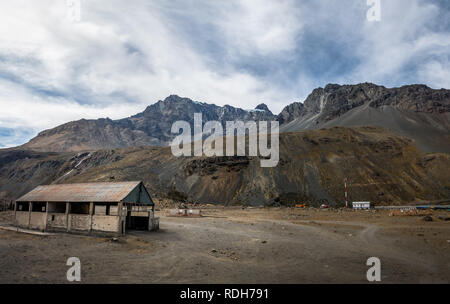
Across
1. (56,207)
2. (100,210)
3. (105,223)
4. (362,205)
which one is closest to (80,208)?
(56,207)

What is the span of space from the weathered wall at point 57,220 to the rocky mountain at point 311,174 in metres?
38.2

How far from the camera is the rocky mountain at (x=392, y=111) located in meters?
104

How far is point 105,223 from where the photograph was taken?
21172 millimetres

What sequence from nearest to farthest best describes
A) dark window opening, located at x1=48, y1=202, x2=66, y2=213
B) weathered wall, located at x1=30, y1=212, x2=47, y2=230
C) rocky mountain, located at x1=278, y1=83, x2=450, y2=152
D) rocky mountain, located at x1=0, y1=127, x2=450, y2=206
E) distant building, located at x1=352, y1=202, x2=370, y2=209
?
weathered wall, located at x1=30, y1=212, x2=47, y2=230 < dark window opening, located at x1=48, y1=202, x2=66, y2=213 < distant building, located at x1=352, y1=202, x2=370, y2=209 < rocky mountain, located at x1=0, y1=127, x2=450, y2=206 < rocky mountain, located at x1=278, y1=83, x2=450, y2=152

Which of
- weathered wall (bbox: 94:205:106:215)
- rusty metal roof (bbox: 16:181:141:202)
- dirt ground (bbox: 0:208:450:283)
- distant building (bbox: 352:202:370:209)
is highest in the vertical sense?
rusty metal roof (bbox: 16:181:141:202)

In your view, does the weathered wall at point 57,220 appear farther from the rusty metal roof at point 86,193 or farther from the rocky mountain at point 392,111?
the rocky mountain at point 392,111

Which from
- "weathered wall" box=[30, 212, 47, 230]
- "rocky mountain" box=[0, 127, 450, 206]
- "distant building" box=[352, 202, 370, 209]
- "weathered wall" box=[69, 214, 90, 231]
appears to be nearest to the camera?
"weathered wall" box=[69, 214, 90, 231]

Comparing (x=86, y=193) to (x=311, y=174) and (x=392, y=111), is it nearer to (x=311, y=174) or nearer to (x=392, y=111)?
(x=311, y=174)

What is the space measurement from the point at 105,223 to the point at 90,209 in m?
2.05

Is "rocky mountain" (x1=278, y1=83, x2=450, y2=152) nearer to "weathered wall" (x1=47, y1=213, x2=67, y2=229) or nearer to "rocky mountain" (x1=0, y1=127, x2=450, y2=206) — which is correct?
"rocky mountain" (x1=0, y1=127, x2=450, y2=206)

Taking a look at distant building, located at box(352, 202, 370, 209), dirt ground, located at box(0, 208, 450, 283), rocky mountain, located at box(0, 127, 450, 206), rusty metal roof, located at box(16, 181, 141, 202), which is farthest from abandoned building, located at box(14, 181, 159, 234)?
distant building, located at box(352, 202, 370, 209)

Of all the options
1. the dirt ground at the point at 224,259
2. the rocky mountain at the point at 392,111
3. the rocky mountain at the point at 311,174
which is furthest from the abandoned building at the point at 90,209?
the rocky mountain at the point at 392,111

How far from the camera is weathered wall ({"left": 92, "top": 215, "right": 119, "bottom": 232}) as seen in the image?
2081 cm
